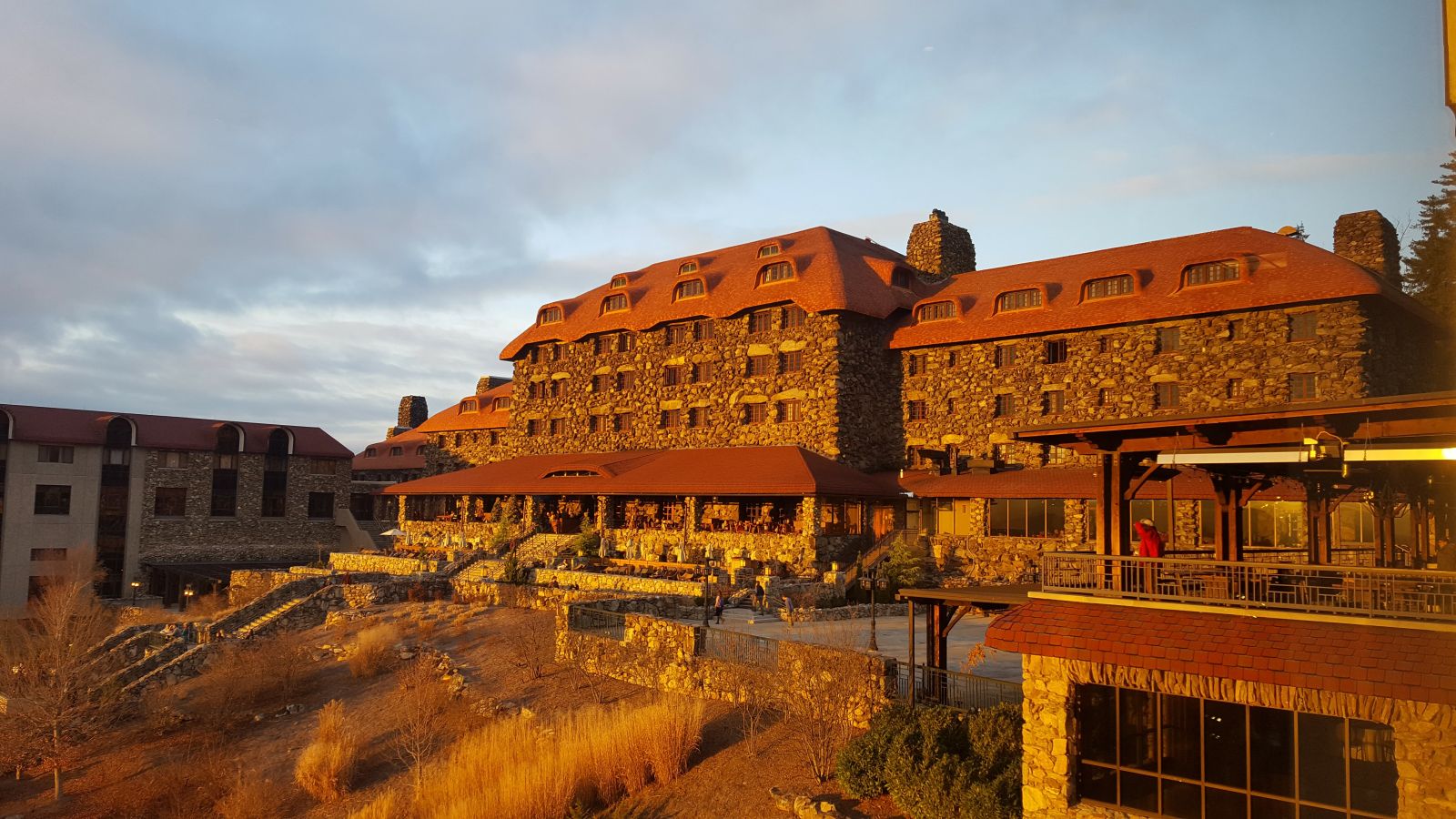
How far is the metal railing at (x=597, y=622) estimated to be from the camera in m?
26.3

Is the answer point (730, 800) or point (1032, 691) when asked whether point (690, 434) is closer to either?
point (730, 800)

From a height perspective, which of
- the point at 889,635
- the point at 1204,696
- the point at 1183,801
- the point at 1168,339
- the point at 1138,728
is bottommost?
the point at 1183,801

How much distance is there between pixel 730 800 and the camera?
17656mm

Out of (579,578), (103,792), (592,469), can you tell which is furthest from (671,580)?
(103,792)

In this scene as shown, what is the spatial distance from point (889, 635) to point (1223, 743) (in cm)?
1270

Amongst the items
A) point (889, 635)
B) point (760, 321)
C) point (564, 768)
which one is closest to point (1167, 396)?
point (889, 635)

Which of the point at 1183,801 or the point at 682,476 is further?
the point at 682,476

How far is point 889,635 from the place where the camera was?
26188 millimetres

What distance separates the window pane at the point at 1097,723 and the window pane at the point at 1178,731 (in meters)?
0.86

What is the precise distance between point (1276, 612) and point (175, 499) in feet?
206

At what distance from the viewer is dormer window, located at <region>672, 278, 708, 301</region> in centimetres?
4872

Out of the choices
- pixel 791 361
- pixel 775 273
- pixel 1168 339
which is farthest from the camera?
pixel 775 273

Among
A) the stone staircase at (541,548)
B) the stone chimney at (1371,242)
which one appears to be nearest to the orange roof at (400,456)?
the stone staircase at (541,548)

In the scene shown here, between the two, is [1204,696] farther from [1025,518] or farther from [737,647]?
[1025,518]
